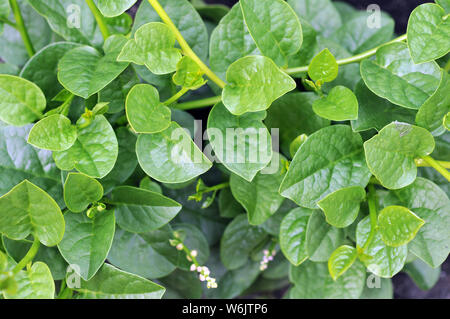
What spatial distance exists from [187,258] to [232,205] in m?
0.13

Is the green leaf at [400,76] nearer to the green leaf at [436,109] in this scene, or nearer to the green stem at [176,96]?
the green leaf at [436,109]

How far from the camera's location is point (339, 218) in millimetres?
649

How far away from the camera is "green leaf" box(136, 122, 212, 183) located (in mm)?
601

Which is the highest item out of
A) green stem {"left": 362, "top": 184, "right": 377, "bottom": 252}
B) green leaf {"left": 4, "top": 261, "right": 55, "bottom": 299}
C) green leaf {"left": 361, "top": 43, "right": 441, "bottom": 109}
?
green leaf {"left": 361, "top": 43, "right": 441, "bottom": 109}

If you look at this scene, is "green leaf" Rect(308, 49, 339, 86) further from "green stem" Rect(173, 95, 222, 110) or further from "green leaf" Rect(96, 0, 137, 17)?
"green leaf" Rect(96, 0, 137, 17)

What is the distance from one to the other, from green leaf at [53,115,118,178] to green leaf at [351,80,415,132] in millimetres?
337

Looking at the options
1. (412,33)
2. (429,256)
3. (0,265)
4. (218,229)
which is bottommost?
(218,229)

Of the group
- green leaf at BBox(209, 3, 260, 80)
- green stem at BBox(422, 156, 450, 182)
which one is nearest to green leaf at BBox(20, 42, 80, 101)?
green leaf at BBox(209, 3, 260, 80)

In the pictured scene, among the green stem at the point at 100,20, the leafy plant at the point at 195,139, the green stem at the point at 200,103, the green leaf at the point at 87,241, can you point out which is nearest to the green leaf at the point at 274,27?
the leafy plant at the point at 195,139

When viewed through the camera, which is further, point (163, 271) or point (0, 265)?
point (163, 271)

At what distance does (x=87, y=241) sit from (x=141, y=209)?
9 cm

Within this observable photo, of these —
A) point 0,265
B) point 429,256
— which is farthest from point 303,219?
point 0,265

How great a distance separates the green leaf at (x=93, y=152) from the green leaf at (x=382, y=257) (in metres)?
0.37
